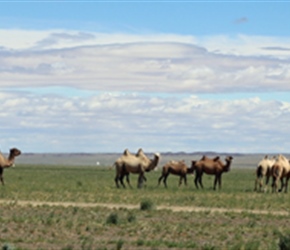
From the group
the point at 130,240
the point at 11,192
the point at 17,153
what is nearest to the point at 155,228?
the point at 130,240

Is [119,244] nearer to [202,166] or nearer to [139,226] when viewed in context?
[139,226]

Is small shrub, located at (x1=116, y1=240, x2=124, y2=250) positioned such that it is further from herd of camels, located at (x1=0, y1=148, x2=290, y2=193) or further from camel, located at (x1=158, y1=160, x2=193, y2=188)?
camel, located at (x1=158, y1=160, x2=193, y2=188)

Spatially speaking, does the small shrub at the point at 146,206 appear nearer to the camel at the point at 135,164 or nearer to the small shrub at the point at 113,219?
the small shrub at the point at 113,219

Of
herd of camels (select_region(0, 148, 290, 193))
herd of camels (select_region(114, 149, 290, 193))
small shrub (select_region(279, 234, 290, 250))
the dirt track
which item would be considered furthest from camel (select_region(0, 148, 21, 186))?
small shrub (select_region(279, 234, 290, 250))

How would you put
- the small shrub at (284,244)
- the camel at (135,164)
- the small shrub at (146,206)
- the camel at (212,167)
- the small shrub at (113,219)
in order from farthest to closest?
the camel at (212,167) → the camel at (135,164) → the small shrub at (146,206) → the small shrub at (113,219) → the small shrub at (284,244)

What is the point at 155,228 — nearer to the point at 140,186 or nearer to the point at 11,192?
the point at 11,192

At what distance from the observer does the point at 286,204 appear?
35156 mm

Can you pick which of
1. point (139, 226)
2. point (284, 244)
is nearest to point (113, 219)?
point (139, 226)

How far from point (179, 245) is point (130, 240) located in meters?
1.47

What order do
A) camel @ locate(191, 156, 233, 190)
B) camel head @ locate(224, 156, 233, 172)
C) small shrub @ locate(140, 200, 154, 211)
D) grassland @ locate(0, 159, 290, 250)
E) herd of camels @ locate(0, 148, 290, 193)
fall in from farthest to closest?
camel @ locate(191, 156, 233, 190) < camel head @ locate(224, 156, 233, 172) < herd of camels @ locate(0, 148, 290, 193) < small shrub @ locate(140, 200, 154, 211) < grassland @ locate(0, 159, 290, 250)

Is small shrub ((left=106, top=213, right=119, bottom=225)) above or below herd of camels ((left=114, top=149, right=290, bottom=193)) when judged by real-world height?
below

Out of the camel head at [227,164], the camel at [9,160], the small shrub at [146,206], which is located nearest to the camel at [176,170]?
the camel head at [227,164]

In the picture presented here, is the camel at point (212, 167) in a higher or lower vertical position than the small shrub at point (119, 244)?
higher

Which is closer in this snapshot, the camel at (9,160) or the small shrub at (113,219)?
the small shrub at (113,219)
